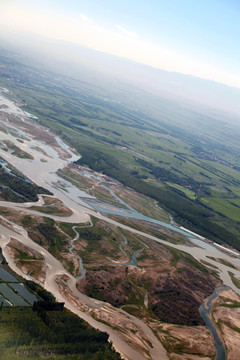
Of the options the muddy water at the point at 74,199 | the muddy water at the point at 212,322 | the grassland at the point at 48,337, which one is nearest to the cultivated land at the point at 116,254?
the grassland at the point at 48,337

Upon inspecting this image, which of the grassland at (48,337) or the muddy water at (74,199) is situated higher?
the muddy water at (74,199)

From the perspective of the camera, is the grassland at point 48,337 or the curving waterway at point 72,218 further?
the curving waterway at point 72,218

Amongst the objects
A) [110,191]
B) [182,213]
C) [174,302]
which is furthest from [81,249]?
[182,213]

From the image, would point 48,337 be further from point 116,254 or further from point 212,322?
point 116,254

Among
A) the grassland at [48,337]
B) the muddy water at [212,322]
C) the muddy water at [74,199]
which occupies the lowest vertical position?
the grassland at [48,337]

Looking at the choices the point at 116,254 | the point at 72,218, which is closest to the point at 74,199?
the point at 72,218

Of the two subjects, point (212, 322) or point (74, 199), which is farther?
point (74, 199)

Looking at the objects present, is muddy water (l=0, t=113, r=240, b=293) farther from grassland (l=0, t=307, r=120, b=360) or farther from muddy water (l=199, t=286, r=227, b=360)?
grassland (l=0, t=307, r=120, b=360)

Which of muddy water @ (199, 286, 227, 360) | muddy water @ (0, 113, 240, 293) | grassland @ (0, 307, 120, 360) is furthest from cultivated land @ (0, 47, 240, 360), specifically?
muddy water @ (199, 286, 227, 360)

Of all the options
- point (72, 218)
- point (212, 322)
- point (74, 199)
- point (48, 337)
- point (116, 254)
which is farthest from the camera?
point (74, 199)

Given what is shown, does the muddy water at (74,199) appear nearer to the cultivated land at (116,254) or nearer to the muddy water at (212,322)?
the cultivated land at (116,254)

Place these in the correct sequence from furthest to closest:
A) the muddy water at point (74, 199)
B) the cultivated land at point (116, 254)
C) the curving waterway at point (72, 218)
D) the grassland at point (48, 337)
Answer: the muddy water at point (74, 199) → the curving waterway at point (72, 218) → the cultivated land at point (116, 254) → the grassland at point (48, 337)
